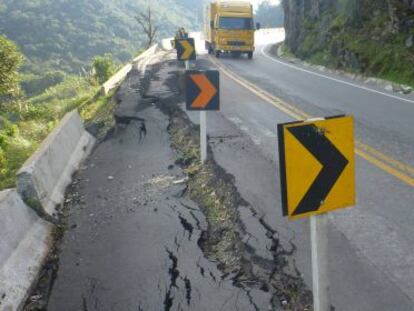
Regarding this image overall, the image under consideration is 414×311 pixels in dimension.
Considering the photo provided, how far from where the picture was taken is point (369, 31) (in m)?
21.1

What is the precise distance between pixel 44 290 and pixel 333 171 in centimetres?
308

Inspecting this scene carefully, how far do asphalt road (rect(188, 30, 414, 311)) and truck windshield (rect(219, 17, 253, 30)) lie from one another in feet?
44.5

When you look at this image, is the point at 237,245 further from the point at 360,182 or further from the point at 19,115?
the point at 19,115

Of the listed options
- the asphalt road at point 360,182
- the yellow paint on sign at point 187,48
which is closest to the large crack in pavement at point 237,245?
the asphalt road at point 360,182

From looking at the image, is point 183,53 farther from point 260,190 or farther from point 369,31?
point 369,31

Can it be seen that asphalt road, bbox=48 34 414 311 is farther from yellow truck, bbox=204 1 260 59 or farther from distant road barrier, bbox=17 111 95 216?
yellow truck, bbox=204 1 260 59

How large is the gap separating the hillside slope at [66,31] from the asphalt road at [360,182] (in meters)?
83.5

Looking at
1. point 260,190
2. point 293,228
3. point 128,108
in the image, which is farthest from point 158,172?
point 128,108

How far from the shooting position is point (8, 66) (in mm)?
15977

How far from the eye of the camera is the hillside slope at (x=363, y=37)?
58.7ft

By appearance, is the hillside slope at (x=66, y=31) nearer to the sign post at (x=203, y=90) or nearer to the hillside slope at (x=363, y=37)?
the hillside slope at (x=363, y=37)

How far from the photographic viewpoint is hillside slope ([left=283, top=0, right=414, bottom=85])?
17.9 m

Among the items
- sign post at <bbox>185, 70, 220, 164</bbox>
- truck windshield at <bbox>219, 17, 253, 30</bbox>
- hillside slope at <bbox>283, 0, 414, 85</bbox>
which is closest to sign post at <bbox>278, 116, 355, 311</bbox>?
sign post at <bbox>185, 70, 220, 164</bbox>

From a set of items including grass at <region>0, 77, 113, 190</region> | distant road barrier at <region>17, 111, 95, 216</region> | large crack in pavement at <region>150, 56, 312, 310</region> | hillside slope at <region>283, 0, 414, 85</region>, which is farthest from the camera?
hillside slope at <region>283, 0, 414, 85</region>
